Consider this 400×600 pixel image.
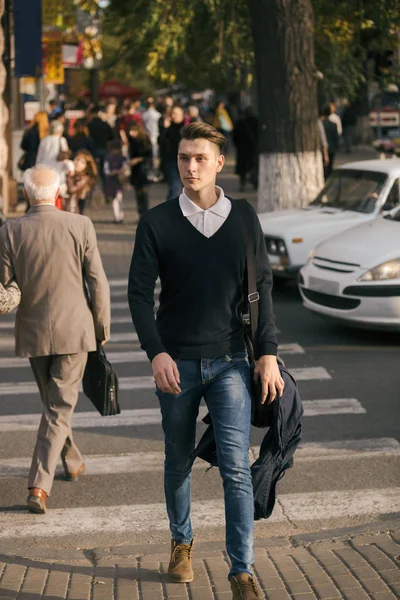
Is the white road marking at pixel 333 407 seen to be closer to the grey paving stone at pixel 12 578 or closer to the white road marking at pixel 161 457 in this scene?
the white road marking at pixel 161 457

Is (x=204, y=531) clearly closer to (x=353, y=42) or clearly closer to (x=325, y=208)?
(x=325, y=208)

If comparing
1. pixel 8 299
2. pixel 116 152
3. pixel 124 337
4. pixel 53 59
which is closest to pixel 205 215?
pixel 8 299

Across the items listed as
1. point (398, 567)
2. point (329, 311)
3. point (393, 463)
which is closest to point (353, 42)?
point (329, 311)

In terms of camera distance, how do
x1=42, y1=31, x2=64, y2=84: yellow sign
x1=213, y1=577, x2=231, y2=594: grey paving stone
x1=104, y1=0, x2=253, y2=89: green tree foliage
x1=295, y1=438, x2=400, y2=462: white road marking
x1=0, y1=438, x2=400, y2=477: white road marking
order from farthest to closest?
x1=42, y1=31, x2=64, y2=84: yellow sign
x1=104, y1=0, x2=253, y2=89: green tree foliage
x1=295, y1=438, x2=400, y2=462: white road marking
x1=0, y1=438, x2=400, y2=477: white road marking
x1=213, y1=577, x2=231, y2=594: grey paving stone

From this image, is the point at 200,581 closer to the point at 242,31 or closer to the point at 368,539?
the point at 368,539

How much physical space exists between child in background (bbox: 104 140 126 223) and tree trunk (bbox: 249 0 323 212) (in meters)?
3.64

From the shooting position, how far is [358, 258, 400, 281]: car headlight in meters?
10.8

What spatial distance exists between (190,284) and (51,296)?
6.27 ft

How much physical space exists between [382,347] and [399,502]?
4.49m

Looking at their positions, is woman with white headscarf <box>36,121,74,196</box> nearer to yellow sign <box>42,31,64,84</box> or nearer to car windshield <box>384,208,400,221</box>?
car windshield <box>384,208,400,221</box>

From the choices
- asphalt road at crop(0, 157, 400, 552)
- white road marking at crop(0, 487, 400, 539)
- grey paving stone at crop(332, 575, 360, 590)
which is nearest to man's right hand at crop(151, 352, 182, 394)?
grey paving stone at crop(332, 575, 360, 590)

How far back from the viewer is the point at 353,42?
2419 centimetres

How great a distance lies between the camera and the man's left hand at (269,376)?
4.93 meters

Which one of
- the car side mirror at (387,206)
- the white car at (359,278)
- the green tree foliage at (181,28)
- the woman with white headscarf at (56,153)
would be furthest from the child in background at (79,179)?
the white car at (359,278)
